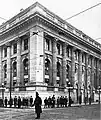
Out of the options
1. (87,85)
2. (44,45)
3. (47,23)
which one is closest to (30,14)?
(47,23)

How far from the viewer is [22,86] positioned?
30.9m

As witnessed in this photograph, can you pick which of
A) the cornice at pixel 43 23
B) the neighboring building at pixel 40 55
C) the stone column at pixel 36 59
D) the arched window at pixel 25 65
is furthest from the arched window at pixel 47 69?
the cornice at pixel 43 23

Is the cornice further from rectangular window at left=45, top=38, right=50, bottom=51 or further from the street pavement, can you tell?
the street pavement

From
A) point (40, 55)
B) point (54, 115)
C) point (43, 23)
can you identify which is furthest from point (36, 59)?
point (54, 115)

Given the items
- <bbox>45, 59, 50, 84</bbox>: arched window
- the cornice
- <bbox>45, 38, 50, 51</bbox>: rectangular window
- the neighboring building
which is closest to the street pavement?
the neighboring building

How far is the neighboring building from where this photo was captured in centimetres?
2905

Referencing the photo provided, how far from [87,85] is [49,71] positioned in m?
15.1

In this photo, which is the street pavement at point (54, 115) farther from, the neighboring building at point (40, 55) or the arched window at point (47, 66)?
the arched window at point (47, 66)

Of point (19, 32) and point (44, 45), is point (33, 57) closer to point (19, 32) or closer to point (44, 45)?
point (44, 45)

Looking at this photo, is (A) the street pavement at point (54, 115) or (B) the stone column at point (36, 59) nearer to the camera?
(A) the street pavement at point (54, 115)

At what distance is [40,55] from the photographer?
27.1m

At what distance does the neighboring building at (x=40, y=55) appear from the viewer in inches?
1144

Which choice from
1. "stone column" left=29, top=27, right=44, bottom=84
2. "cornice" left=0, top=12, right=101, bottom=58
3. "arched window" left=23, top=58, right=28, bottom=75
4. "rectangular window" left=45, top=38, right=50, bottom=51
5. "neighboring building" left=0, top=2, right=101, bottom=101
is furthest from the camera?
"rectangular window" left=45, top=38, right=50, bottom=51

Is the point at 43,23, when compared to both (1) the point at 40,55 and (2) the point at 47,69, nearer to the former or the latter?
(1) the point at 40,55
